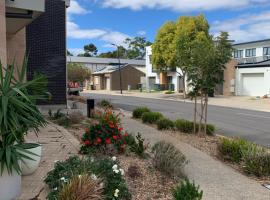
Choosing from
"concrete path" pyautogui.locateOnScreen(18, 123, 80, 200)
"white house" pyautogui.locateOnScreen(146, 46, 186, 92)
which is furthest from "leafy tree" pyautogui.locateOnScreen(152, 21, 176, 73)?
"concrete path" pyautogui.locateOnScreen(18, 123, 80, 200)

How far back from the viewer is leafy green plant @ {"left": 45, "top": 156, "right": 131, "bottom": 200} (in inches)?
183

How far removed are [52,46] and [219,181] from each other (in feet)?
47.2

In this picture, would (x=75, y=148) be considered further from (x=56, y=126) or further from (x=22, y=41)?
(x=22, y=41)

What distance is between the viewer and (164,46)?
38406mm

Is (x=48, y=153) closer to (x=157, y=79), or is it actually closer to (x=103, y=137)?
(x=103, y=137)

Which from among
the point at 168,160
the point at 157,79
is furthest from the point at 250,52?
the point at 168,160

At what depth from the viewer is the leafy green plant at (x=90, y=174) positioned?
464 centimetres

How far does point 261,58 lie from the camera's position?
150ft

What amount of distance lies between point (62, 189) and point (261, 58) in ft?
148

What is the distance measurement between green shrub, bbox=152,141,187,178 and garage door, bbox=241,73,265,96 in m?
32.3

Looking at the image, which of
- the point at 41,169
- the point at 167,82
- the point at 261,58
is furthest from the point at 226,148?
the point at 167,82

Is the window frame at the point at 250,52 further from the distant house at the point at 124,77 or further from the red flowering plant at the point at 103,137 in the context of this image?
the red flowering plant at the point at 103,137

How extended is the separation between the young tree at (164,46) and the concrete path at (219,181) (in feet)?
97.1

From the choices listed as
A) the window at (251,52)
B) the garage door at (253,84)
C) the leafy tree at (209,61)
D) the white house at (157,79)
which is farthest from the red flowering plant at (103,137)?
the window at (251,52)
